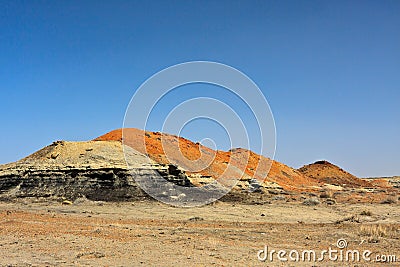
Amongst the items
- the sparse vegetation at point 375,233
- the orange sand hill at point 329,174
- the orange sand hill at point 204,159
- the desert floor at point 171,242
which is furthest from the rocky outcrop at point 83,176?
the orange sand hill at point 329,174

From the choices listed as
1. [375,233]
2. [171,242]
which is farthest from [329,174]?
[171,242]

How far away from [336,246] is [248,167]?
50.3 meters

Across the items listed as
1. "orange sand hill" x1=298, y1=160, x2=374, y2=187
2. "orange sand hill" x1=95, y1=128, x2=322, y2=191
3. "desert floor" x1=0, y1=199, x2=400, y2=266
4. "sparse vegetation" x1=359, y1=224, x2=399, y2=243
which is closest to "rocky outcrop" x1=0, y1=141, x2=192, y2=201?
"orange sand hill" x1=95, y1=128, x2=322, y2=191

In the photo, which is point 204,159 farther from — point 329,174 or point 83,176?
point 329,174

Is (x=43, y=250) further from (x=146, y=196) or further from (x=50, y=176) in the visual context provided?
(x=50, y=176)

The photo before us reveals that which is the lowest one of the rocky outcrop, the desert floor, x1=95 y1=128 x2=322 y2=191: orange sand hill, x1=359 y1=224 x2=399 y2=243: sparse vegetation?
the desert floor

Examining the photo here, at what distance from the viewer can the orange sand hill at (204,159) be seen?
44.1 metres

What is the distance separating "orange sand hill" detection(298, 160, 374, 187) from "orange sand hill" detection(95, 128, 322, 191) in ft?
36.2

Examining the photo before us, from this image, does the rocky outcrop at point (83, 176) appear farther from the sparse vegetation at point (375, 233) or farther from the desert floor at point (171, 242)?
the sparse vegetation at point (375, 233)

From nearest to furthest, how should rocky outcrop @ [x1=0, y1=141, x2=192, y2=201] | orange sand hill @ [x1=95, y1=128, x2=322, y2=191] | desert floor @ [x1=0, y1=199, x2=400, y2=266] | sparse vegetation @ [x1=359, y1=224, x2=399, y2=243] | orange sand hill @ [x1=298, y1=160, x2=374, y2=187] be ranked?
desert floor @ [x1=0, y1=199, x2=400, y2=266] → sparse vegetation @ [x1=359, y1=224, x2=399, y2=243] → rocky outcrop @ [x1=0, y1=141, x2=192, y2=201] → orange sand hill @ [x1=95, y1=128, x2=322, y2=191] → orange sand hill @ [x1=298, y1=160, x2=374, y2=187]

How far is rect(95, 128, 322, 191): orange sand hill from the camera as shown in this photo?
4412 cm

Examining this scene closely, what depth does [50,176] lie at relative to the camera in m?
30.8

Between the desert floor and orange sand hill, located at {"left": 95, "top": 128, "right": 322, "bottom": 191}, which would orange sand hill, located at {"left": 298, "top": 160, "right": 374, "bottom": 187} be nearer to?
orange sand hill, located at {"left": 95, "top": 128, "right": 322, "bottom": 191}

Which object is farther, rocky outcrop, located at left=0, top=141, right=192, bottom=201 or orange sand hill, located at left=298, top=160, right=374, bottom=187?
orange sand hill, located at left=298, top=160, right=374, bottom=187
